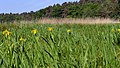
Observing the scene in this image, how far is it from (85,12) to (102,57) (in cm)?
4040

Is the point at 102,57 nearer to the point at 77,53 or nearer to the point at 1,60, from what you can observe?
the point at 77,53

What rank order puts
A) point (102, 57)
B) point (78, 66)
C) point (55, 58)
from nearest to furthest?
point (78, 66), point (55, 58), point (102, 57)

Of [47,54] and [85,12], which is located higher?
[47,54]

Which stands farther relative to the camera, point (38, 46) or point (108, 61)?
point (38, 46)

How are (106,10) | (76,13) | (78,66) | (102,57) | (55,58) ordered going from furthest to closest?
(76,13)
(106,10)
(102,57)
(55,58)
(78,66)

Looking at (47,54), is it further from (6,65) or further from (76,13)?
(76,13)

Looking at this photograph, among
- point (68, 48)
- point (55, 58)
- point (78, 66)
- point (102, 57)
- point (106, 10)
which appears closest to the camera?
point (78, 66)

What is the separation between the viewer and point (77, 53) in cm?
261

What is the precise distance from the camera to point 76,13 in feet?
146

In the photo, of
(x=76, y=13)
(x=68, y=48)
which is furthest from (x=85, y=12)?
(x=68, y=48)

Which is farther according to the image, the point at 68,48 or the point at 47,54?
the point at 68,48

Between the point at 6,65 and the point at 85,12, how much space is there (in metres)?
40.7

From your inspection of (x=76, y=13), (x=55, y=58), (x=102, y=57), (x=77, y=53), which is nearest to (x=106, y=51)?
(x=102, y=57)

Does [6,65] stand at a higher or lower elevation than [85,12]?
higher
